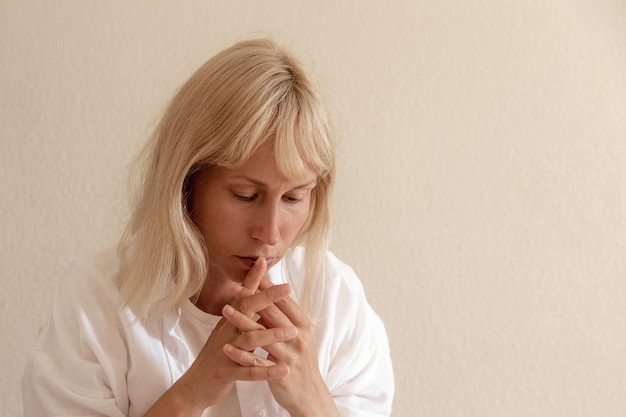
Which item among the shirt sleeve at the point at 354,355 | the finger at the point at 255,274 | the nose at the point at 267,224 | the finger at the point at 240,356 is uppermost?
the nose at the point at 267,224

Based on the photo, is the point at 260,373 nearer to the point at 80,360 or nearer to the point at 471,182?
the point at 80,360

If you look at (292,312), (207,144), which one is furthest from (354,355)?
(207,144)

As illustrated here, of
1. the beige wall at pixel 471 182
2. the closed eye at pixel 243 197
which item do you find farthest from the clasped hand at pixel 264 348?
the beige wall at pixel 471 182

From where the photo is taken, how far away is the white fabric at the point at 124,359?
146 cm

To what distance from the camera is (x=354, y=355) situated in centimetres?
164

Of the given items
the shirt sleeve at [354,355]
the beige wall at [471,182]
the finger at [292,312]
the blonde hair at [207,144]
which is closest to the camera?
the blonde hair at [207,144]

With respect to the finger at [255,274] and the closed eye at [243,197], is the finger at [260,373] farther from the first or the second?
the closed eye at [243,197]

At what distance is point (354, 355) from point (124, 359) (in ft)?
1.42

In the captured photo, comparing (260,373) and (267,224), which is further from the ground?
(267,224)

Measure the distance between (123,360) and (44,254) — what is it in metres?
0.56

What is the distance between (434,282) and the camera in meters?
2.06

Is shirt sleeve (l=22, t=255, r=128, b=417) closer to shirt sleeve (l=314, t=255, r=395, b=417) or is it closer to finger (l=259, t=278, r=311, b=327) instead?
finger (l=259, t=278, r=311, b=327)

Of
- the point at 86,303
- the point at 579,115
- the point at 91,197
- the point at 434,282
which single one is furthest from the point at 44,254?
the point at 579,115

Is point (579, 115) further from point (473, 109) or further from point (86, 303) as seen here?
point (86, 303)
